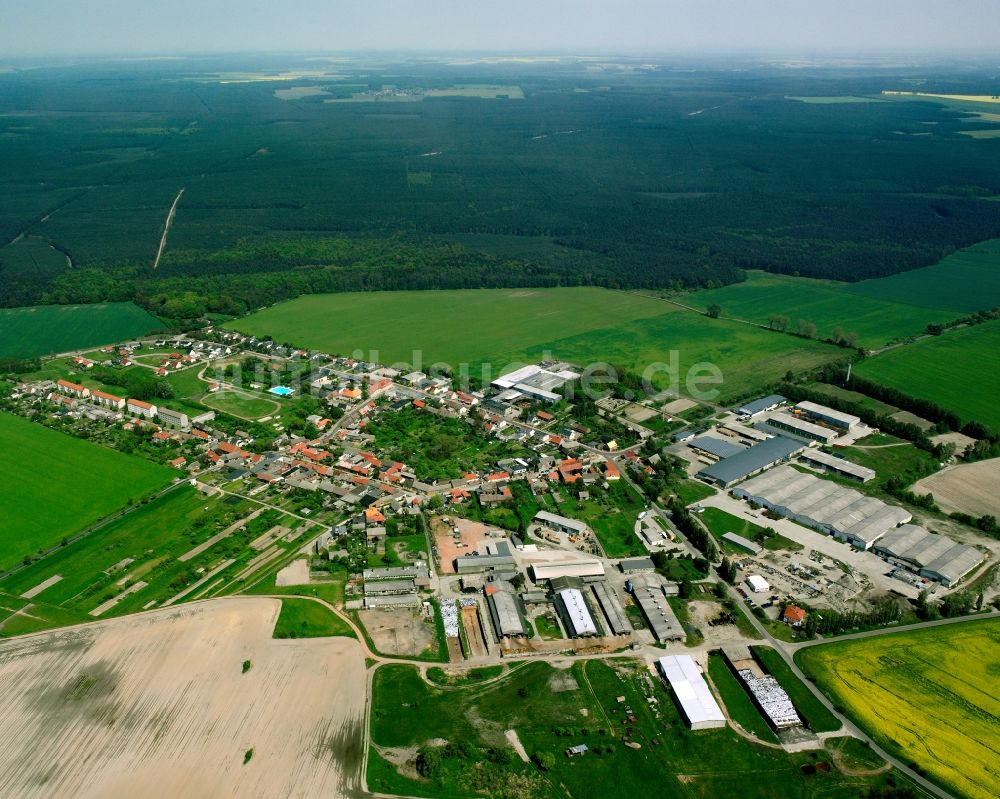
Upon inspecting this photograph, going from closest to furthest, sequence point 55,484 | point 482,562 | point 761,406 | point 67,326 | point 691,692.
Result: 1. point 691,692
2. point 482,562
3. point 55,484
4. point 761,406
5. point 67,326

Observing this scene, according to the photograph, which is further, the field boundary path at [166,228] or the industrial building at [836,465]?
Result: the field boundary path at [166,228]

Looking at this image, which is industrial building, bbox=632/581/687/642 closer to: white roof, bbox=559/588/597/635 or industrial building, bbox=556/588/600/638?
industrial building, bbox=556/588/600/638

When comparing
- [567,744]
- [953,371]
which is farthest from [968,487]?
[567,744]

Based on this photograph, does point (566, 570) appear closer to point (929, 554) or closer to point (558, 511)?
point (558, 511)

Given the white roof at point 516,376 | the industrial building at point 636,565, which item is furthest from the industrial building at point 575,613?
the white roof at point 516,376

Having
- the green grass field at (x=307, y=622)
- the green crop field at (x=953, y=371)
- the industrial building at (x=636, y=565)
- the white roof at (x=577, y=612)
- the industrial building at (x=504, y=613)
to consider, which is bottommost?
the green crop field at (x=953, y=371)

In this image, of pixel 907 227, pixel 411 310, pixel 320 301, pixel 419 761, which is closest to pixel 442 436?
pixel 419 761

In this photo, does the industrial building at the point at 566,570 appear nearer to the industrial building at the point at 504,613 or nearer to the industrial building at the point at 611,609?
the industrial building at the point at 611,609
